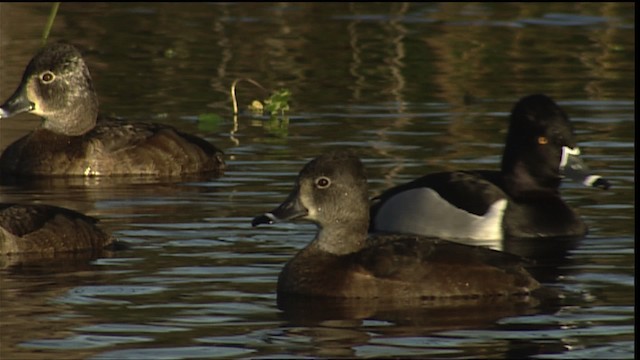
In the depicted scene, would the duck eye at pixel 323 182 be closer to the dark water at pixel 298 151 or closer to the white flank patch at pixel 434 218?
the dark water at pixel 298 151

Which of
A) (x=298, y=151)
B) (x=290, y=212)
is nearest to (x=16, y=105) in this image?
(x=298, y=151)

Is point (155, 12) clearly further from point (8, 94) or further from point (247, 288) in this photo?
point (247, 288)

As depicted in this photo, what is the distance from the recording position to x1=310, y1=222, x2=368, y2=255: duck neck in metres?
11.8

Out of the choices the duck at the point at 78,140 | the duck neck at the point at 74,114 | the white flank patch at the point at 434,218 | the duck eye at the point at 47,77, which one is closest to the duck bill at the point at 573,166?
the white flank patch at the point at 434,218

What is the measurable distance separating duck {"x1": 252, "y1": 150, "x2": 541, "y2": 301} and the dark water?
23cm

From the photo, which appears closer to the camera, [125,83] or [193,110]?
[193,110]

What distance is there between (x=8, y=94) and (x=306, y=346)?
12.2m

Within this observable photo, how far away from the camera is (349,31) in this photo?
28.6 meters

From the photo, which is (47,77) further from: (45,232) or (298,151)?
(45,232)

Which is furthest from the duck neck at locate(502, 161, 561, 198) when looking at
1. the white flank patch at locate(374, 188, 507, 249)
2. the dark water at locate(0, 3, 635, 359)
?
the dark water at locate(0, 3, 635, 359)

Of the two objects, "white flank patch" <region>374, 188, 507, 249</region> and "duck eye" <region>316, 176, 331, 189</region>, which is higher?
"duck eye" <region>316, 176, 331, 189</region>

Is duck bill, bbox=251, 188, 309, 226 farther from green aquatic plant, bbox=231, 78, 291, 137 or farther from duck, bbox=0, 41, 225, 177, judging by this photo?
green aquatic plant, bbox=231, 78, 291, 137

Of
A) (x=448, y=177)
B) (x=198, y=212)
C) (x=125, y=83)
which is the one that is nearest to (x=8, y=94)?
(x=125, y=83)

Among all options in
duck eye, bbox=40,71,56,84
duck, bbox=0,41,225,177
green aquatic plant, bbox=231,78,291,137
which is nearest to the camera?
duck, bbox=0,41,225,177
